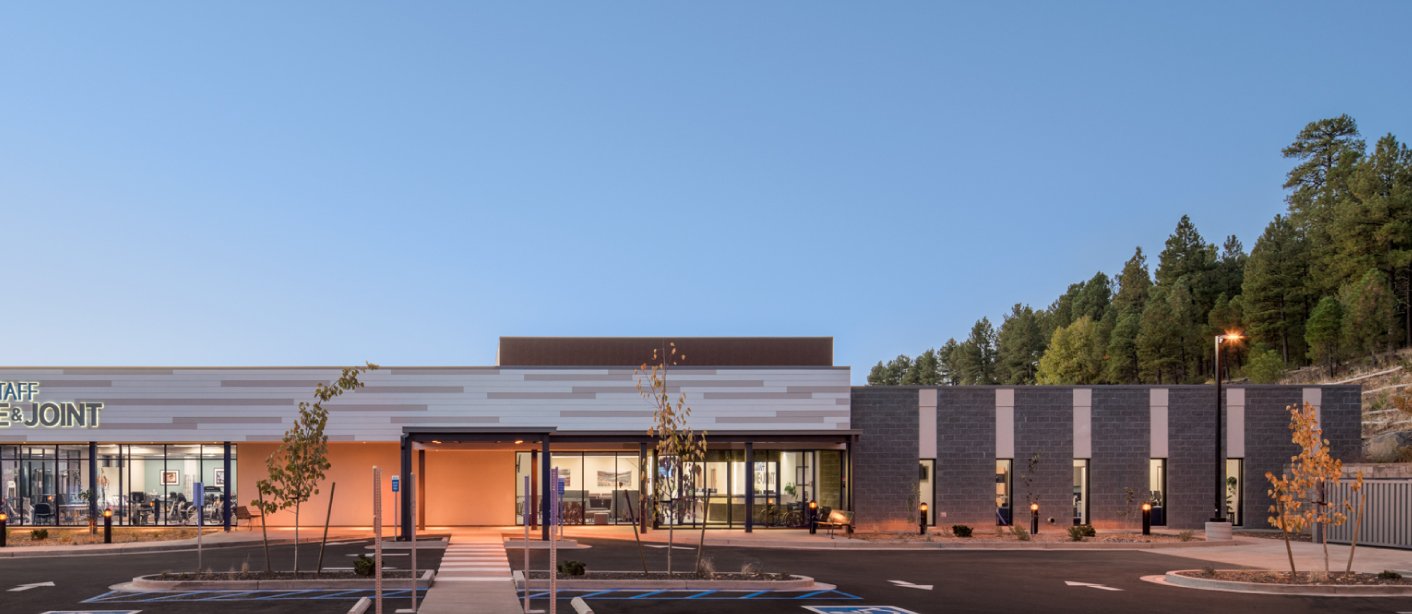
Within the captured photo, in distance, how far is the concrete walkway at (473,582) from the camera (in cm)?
1833

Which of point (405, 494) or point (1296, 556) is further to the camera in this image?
point (405, 494)

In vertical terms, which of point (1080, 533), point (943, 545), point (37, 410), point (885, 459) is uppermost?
point (37, 410)

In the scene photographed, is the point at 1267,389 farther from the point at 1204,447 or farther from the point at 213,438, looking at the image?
the point at 213,438

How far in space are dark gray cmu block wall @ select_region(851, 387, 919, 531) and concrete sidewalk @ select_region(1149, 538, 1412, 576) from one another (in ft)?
26.5

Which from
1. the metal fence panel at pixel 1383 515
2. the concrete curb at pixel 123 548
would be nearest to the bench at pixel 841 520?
the metal fence panel at pixel 1383 515

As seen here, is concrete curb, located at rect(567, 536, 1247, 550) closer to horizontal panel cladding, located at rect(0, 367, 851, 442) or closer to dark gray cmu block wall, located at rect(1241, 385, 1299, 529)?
horizontal panel cladding, located at rect(0, 367, 851, 442)

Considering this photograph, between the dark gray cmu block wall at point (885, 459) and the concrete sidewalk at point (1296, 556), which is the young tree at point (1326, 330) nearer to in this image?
the concrete sidewalk at point (1296, 556)

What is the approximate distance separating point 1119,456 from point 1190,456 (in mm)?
2269

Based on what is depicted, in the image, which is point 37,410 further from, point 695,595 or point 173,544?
point 695,595

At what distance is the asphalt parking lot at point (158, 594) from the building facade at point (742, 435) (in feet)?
24.7

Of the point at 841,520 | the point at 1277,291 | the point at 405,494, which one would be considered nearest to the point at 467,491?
the point at 405,494

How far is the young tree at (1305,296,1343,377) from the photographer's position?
8119 cm

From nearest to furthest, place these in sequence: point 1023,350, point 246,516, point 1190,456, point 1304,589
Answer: point 1304,589 < point 246,516 < point 1190,456 < point 1023,350

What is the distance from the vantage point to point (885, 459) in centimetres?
3734
